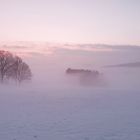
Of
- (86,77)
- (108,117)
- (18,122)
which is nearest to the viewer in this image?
(18,122)

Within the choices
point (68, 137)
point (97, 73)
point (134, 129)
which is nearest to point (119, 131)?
point (134, 129)

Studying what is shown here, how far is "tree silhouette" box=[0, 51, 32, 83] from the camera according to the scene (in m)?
67.1

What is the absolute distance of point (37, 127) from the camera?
13.8m

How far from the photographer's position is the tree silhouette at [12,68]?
67062 millimetres

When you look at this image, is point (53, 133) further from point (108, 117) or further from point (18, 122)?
point (108, 117)

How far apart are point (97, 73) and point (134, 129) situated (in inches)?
3155

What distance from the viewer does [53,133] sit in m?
12.4

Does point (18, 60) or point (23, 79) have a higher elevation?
point (18, 60)

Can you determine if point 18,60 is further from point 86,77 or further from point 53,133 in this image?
point 53,133

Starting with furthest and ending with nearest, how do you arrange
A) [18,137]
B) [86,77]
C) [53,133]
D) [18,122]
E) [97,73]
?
1. [97,73]
2. [86,77]
3. [18,122]
4. [53,133]
5. [18,137]

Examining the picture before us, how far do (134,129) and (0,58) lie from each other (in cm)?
5803

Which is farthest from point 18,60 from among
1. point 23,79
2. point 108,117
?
point 108,117

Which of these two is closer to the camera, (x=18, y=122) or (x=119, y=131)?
(x=119, y=131)

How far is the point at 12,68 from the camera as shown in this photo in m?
68.8
